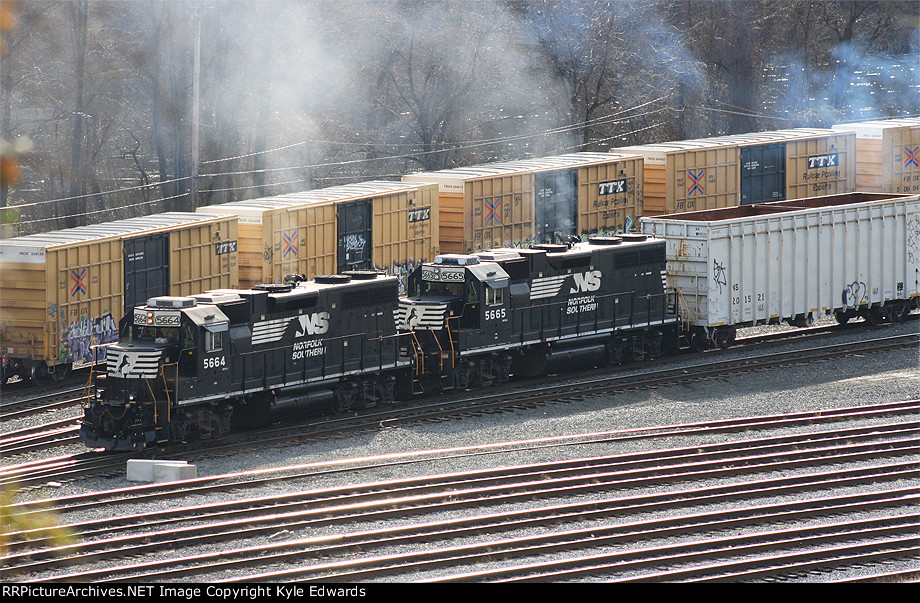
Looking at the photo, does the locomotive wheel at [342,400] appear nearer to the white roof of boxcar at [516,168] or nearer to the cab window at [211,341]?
the cab window at [211,341]

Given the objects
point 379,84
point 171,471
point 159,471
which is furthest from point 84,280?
point 379,84

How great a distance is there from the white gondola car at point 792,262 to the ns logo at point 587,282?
2597mm

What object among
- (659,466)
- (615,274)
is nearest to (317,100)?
(615,274)

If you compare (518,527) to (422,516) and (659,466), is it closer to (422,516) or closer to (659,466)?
(422,516)

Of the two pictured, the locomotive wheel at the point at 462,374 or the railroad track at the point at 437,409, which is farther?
the locomotive wheel at the point at 462,374

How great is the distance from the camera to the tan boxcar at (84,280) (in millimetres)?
22531

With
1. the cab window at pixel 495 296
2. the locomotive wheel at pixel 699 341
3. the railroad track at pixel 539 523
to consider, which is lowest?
the railroad track at pixel 539 523

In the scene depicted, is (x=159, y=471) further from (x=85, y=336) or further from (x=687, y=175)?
(x=687, y=175)

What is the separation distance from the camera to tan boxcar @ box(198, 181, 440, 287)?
2666cm

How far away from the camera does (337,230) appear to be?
27.8 m

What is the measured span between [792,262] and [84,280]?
15323 millimetres

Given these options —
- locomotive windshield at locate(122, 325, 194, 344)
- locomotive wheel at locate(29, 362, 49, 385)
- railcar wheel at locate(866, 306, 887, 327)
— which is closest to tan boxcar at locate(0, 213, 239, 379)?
locomotive wheel at locate(29, 362, 49, 385)

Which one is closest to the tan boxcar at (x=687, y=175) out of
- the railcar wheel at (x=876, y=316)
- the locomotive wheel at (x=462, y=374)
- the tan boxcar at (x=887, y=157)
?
the tan boxcar at (x=887, y=157)
